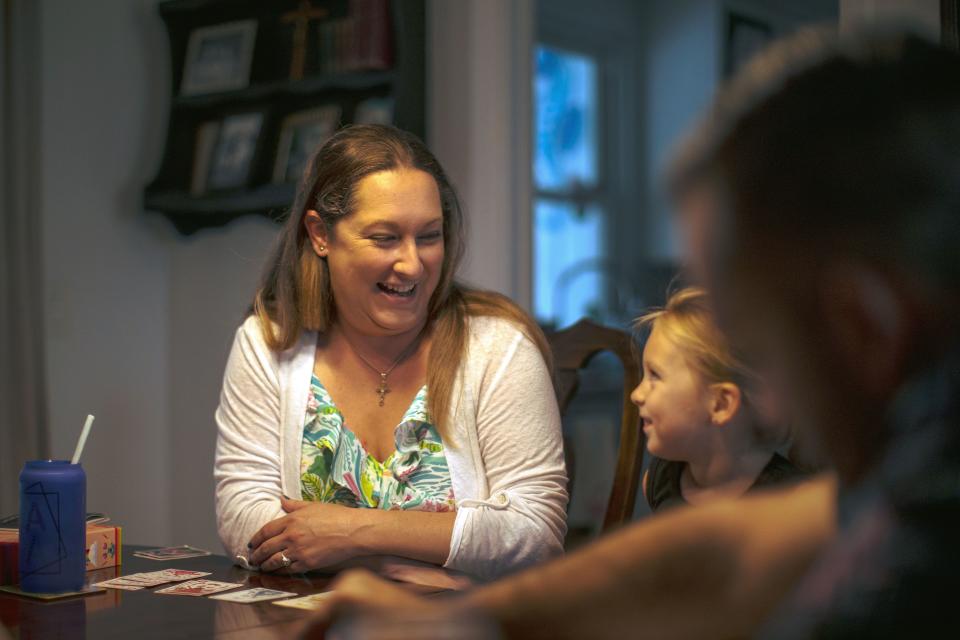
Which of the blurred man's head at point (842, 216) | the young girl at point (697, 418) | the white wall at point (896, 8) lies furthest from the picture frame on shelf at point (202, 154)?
the blurred man's head at point (842, 216)

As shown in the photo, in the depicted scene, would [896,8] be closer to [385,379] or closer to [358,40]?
[385,379]

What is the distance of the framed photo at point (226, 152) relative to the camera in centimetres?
334

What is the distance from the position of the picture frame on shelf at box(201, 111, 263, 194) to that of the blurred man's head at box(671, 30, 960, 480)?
2.95m

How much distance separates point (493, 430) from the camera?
175 centimetres

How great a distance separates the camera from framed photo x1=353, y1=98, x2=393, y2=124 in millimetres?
2990

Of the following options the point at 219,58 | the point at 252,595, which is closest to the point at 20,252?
the point at 219,58

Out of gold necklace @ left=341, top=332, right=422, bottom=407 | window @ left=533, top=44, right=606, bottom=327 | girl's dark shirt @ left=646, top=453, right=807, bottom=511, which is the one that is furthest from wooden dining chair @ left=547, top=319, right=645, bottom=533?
window @ left=533, top=44, right=606, bottom=327

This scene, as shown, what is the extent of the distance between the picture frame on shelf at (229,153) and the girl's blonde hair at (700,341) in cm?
197

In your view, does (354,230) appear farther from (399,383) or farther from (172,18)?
(172,18)

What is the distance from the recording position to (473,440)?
1.77 m

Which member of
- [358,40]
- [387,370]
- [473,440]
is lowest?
[473,440]

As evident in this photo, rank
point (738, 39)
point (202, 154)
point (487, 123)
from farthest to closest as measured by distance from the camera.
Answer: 1. point (738, 39)
2. point (202, 154)
3. point (487, 123)

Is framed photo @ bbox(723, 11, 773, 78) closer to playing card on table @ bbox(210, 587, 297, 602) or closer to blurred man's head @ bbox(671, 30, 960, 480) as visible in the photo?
playing card on table @ bbox(210, 587, 297, 602)

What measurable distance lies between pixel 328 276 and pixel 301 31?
1525 millimetres
